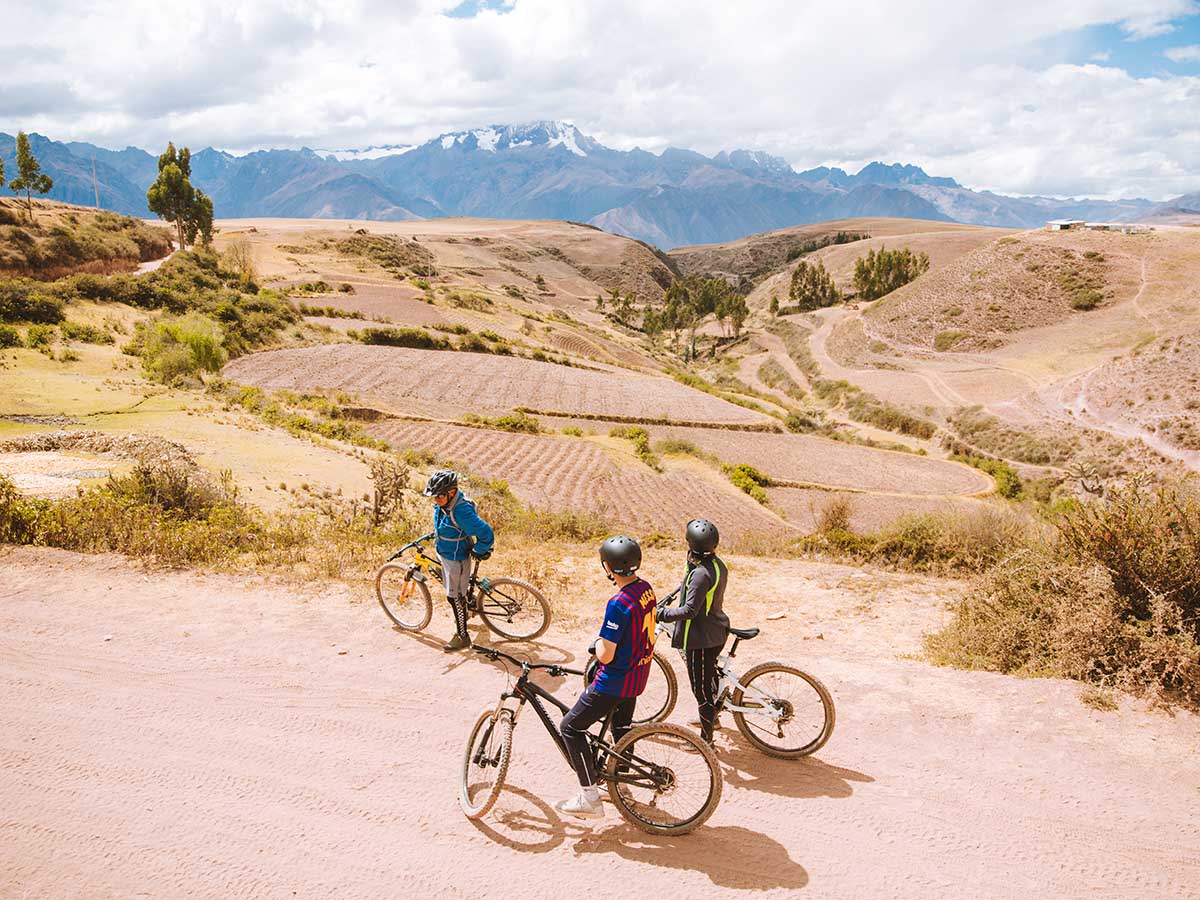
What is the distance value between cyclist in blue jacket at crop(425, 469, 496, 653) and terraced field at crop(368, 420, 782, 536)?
34.7 ft

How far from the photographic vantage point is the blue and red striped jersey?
4.60 metres

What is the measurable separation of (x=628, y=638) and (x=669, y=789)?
3.82 ft

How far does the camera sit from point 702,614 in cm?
532

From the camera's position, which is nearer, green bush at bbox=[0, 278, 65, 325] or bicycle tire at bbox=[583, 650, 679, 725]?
bicycle tire at bbox=[583, 650, 679, 725]

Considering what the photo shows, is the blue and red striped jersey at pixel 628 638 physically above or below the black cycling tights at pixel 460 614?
above

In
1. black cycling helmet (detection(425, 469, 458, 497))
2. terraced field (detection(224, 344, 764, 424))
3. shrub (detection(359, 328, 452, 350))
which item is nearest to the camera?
black cycling helmet (detection(425, 469, 458, 497))

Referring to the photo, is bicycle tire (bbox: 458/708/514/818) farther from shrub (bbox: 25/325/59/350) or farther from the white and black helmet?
shrub (bbox: 25/325/59/350)

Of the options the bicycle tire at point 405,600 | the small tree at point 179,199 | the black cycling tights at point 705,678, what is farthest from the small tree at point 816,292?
the black cycling tights at point 705,678

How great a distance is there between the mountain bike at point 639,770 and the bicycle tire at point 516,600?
8.66 ft

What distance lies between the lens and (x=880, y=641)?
8664 mm

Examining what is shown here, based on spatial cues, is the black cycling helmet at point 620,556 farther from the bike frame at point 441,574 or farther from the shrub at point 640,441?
the shrub at point 640,441

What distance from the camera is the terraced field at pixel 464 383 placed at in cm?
3366

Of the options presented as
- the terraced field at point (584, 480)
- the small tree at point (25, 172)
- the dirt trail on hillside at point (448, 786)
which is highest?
the small tree at point (25, 172)

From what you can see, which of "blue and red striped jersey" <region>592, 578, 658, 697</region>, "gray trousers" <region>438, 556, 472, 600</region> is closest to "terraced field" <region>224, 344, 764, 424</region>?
"gray trousers" <region>438, 556, 472, 600</region>
